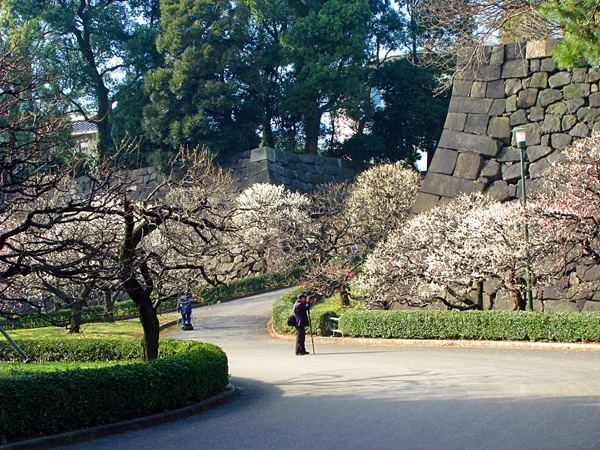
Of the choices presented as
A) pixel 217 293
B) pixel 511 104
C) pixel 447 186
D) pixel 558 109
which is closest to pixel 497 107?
pixel 511 104

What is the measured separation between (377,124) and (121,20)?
20.1 metres

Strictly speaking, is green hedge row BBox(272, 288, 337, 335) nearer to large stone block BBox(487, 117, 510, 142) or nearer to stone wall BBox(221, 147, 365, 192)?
large stone block BBox(487, 117, 510, 142)

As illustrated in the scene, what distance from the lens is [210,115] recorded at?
36.9 m

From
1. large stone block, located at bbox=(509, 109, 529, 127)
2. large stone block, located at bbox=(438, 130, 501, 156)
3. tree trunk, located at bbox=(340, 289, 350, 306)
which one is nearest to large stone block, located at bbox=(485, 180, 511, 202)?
large stone block, located at bbox=(438, 130, 501, 156)

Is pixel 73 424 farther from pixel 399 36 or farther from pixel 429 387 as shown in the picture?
pixel 399 36

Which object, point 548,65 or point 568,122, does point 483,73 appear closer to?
point 548,65

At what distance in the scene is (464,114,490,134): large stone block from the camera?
2066 cm

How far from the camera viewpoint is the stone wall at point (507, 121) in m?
19.3

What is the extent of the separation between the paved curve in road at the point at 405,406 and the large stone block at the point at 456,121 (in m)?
9.72

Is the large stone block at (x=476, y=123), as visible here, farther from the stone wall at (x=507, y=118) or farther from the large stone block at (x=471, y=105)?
the large stone block at (x=471, y=105)

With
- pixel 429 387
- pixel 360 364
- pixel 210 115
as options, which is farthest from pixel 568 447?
pixel 210 115

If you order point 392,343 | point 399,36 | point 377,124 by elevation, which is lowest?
point 392,343

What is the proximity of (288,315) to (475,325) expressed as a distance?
7045mm

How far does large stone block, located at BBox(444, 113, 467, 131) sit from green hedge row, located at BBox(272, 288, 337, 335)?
26.5 ft
